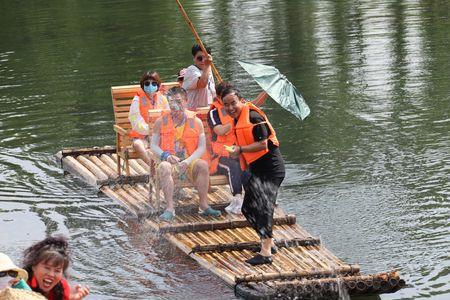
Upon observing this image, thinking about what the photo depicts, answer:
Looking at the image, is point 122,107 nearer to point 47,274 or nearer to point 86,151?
point 86,151

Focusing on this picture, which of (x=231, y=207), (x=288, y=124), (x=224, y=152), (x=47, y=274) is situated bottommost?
(x=288, y=124)

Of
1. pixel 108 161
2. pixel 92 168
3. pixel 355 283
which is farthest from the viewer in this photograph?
pixel 108 161

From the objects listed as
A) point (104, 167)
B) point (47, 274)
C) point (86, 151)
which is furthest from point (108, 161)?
point (47, 274)

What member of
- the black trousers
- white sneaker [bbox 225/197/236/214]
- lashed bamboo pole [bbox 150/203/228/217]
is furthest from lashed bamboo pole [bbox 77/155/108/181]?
the black trousers

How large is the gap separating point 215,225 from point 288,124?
19.1 ft

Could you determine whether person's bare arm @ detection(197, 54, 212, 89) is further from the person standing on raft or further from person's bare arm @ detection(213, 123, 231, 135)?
the person standing on raft

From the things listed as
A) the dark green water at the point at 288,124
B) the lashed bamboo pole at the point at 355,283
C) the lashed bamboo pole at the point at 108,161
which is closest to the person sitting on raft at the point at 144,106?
the dark green water at the point at 288,124

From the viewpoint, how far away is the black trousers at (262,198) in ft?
37.2

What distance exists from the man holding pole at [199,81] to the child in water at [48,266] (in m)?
6.91

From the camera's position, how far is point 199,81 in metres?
14.2

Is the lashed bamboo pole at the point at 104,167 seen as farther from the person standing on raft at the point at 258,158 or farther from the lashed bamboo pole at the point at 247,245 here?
the person standing on raft at the point at 258,158

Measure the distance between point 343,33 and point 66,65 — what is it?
21.2 ft

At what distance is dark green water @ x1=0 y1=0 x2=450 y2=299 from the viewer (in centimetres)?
1220

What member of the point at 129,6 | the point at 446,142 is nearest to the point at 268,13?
the point at 129,6
